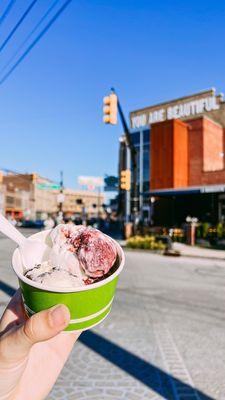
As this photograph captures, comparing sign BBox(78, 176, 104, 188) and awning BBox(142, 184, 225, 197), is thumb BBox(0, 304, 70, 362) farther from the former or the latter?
sign BBox(78, 176, 104, 188)

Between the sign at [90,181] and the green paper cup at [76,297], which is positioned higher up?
the sign at [90,181]

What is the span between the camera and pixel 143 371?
14.7 feet

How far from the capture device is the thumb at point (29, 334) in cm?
124

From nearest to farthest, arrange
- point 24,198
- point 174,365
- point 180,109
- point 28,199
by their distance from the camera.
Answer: point 174,365
point 180,109
point 24,198
point 28,199

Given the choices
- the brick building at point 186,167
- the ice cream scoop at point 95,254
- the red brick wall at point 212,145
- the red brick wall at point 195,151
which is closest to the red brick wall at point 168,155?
the brick building at point 186,167

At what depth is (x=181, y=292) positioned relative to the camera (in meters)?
8.99

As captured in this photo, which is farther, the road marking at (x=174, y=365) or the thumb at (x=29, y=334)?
the road marking at (x=174, y=365)

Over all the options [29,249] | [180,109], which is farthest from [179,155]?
[29,249]

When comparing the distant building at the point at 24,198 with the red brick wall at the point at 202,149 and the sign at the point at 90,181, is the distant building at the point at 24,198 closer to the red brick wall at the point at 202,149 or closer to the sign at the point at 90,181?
the sign at the point at 90,181

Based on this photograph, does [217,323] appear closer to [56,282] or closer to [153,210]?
[56,282]

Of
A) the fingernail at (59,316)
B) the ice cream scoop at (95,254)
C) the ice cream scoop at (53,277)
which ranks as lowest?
the fingernail at (59,316)

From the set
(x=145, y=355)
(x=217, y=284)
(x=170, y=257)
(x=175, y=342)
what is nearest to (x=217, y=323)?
(x=175, y=342)

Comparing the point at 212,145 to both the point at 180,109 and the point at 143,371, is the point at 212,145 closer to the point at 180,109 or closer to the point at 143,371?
the point at 180,109

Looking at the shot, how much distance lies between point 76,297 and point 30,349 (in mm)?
253
